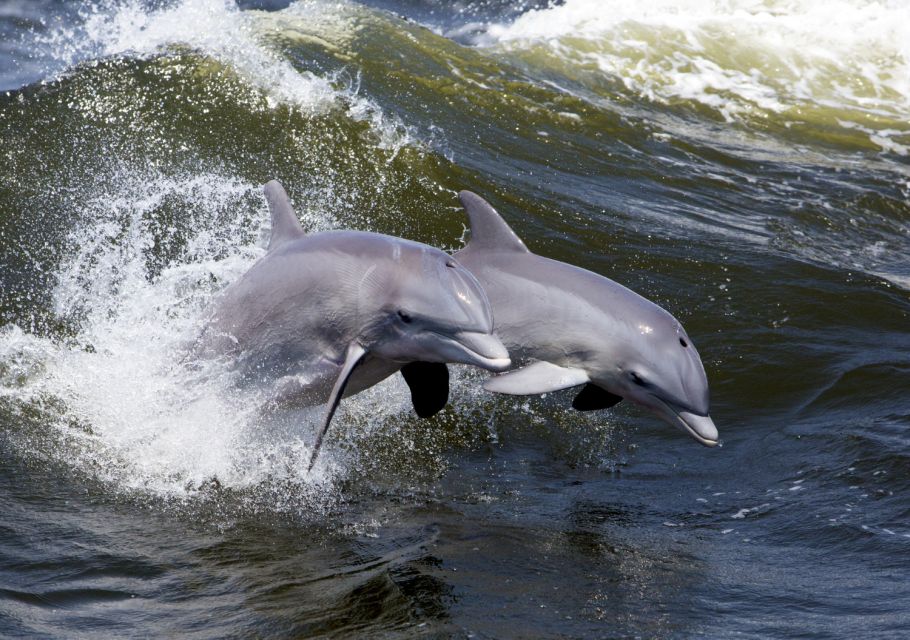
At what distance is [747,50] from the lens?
70.6 feet

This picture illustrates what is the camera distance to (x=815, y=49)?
72.3ft

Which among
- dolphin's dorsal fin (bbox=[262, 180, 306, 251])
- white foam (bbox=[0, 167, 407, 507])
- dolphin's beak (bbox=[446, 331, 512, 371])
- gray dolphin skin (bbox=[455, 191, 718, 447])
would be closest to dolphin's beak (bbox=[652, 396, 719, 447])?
gray dolphin skin (bbox=[455, 191, 718, 447])

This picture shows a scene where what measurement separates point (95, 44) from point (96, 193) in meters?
4.90

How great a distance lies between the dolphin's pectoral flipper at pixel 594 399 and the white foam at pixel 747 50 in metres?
11.0

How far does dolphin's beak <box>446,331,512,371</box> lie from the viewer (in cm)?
616

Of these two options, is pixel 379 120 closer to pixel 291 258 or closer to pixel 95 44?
pixel 95 44

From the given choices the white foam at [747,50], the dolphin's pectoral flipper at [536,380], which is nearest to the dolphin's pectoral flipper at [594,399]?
the dolphin's pectoral flipper at [536,380]

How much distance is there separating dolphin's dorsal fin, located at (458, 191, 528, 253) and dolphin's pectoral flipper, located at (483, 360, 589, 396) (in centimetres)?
88

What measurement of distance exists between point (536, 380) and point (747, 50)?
16.4m

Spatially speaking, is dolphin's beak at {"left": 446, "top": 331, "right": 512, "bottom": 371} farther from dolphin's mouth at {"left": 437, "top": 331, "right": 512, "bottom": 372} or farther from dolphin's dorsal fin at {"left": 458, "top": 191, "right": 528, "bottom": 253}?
dolphin's dorsal fin at {"left": 458, "top": 191, "right": 528, "bottom": 253}

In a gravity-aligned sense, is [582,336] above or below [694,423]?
above

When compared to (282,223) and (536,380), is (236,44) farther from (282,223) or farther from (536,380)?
(536,380)

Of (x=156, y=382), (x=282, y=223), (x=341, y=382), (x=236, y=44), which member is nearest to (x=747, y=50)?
(x=236, y=44)

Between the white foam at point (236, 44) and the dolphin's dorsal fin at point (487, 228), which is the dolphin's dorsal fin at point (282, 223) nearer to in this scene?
the dolphin's dorsal fin at point (487, 228)
